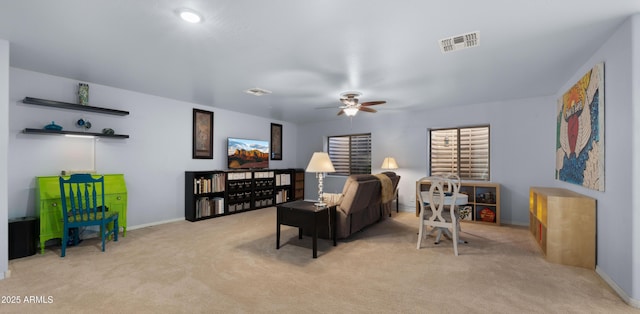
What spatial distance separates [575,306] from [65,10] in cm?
469

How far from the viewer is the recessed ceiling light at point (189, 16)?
6.96ft

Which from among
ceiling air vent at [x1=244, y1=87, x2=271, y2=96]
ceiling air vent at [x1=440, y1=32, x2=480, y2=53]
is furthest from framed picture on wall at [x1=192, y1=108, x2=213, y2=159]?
ceiling air vent at [x1=440, y1=32, x2=480, y2=53]

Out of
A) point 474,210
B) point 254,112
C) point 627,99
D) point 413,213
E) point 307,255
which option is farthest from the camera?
point 254,112

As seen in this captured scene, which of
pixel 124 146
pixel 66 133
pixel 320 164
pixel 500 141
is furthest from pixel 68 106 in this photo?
pixel 500 141

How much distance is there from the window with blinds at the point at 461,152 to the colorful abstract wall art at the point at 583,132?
1.48 meters

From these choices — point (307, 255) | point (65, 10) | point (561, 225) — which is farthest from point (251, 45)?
point (561, 225)

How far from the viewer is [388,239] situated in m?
4.00

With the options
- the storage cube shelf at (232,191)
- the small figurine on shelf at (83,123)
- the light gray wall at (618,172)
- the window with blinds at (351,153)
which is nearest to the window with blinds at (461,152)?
the window with blinds at (351,153)

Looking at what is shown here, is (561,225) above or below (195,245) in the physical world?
above

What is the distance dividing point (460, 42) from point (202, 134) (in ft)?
16.1

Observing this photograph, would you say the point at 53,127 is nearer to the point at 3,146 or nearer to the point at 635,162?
the point at 3,146

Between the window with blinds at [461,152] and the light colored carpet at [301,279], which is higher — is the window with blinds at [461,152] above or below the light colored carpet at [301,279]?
above

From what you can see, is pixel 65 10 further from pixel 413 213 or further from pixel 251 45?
pixel 413 213

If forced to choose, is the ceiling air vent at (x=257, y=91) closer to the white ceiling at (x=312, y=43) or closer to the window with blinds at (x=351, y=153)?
the white ceiling at (x=312, y=43)
